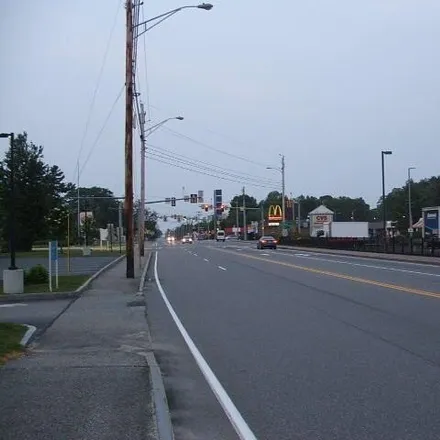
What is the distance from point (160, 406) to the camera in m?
7.27

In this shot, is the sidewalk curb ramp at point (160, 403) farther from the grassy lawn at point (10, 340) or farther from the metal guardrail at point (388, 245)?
the metal guardrail at point (388, 245)

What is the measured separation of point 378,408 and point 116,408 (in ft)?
8.92

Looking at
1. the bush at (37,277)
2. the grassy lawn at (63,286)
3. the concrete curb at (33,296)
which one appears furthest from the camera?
the bush at (37,277)

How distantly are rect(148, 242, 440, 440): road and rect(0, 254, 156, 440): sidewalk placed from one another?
434 millimetres

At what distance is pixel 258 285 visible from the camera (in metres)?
24.4

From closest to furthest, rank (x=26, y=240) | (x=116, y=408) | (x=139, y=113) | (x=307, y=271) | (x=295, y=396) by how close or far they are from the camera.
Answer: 1. (x=116, y=408)
2. (x=295, y=396)
3. (x=307, y=271)
4. (x=139, y=113)
5. (x=26, y=240)

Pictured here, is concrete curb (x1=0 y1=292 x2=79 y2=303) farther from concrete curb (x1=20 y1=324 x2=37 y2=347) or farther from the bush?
concrete curb (x1=20 y1=324 x2=37 y2=347)

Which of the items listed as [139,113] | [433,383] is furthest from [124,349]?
[139,113]

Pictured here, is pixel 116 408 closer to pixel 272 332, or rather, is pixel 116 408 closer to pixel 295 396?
pixel 295 396

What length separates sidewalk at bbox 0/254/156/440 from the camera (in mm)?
6473

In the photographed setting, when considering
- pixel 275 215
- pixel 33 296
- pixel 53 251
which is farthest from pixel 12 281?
pixel 275 215

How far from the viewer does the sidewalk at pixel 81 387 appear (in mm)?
6473

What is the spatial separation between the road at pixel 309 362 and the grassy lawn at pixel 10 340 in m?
2.23

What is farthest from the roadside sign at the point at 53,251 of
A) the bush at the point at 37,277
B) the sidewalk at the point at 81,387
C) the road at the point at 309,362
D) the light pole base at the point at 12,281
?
the sidewalk at the point at 81,387
